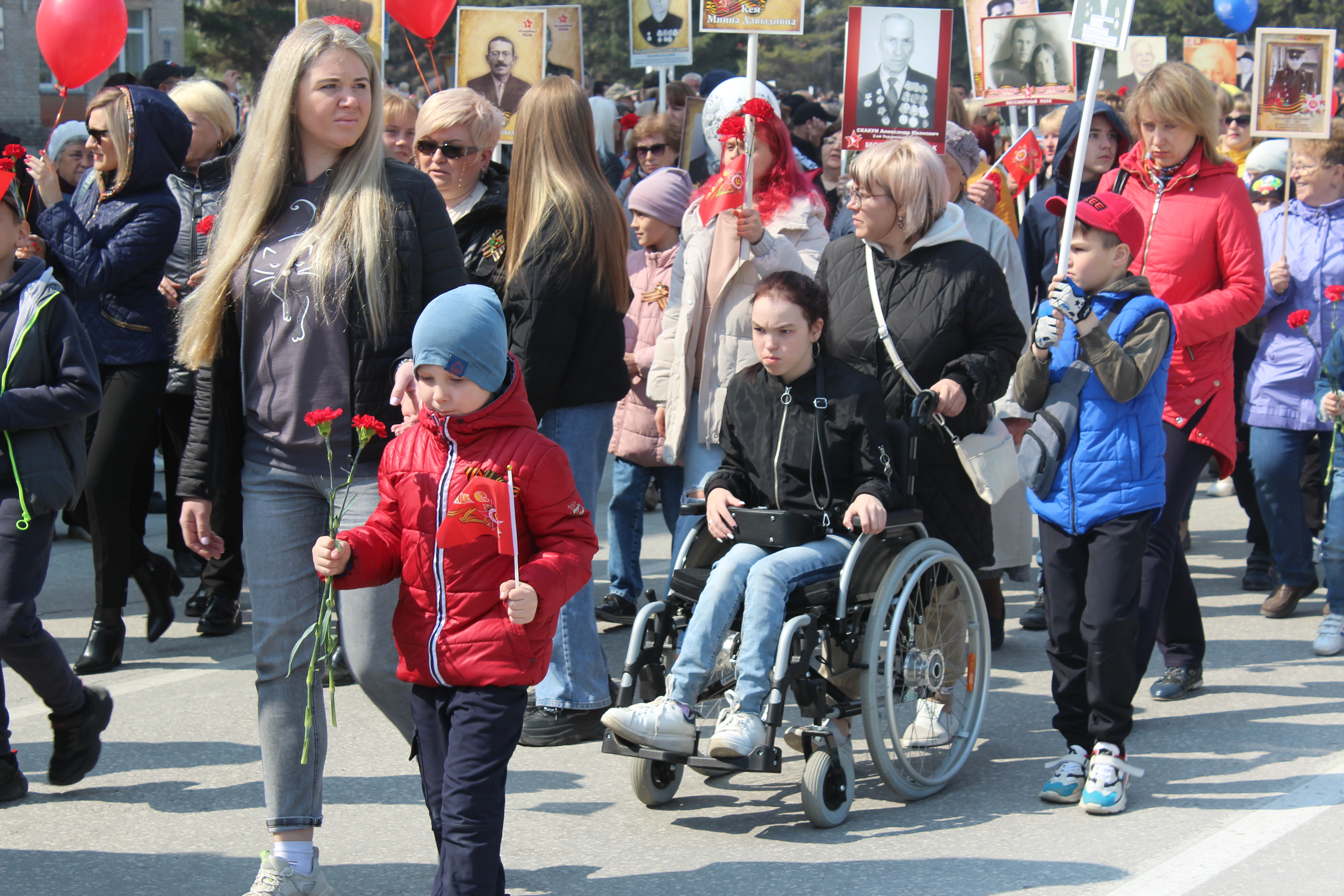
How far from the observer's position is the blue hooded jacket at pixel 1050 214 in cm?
680

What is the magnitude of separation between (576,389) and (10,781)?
214cm

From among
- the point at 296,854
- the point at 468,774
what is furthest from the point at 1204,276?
the point at 296,854

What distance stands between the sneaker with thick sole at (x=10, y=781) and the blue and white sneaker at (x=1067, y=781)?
3.07 meters

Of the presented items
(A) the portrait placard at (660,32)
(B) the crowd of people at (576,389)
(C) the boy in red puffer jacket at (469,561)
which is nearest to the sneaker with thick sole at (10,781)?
(B) the crowd of people at (576,389)

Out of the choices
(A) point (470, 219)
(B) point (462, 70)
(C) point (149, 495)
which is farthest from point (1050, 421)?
(B) point (462, 70)

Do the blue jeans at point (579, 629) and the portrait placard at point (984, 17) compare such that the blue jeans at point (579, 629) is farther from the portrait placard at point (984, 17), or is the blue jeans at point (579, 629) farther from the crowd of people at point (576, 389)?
the portrait placard at point (984, 17)

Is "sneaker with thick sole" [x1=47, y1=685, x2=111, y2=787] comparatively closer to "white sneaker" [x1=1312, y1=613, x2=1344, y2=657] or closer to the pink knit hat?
the pink knit hat

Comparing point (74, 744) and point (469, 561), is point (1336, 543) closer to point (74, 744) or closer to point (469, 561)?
point (469, 561)

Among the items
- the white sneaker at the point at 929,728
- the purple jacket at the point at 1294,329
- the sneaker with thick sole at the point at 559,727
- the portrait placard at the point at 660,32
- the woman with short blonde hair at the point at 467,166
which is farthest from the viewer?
the portrait placard at the point at 660,32

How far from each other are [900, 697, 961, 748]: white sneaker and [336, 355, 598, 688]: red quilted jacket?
1.59 metres

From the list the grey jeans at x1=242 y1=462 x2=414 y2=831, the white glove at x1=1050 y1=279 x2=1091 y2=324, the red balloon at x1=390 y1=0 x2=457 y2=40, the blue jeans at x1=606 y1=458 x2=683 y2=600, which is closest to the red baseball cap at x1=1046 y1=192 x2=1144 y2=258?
the white glove at x1=1050 y1=279 x2=1091 y2=324

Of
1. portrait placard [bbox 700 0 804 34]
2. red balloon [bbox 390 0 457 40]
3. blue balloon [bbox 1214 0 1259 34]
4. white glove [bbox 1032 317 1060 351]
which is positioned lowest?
white glove [bbox 1032 317 1060 351]

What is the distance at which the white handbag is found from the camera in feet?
15.8

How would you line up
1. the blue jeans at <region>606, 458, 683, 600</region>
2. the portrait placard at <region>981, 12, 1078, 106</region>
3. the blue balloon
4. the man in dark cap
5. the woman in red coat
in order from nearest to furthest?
the woman in red coat < the blue jeans at <region>606, 458, 683, 600</region> < the portrait placard at <region>981, 12, 1078, 106</region> < the man in dark cap < the blue balloon
